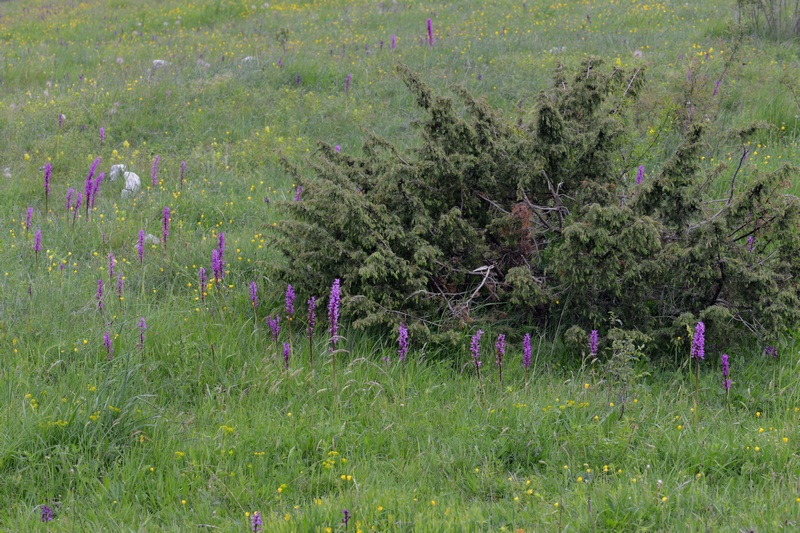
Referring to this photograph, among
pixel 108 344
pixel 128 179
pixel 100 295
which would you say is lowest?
pixel 108 344

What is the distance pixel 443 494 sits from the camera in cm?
360

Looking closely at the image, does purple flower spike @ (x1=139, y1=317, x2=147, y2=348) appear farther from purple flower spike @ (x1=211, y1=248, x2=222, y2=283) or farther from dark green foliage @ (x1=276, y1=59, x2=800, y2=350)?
dark green foliage @ (x1=276, y1=59, x2=800, y2=350)

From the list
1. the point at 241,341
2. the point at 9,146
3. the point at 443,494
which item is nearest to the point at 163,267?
the point at 241,341

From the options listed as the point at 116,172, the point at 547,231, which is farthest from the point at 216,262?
the point at 116,172

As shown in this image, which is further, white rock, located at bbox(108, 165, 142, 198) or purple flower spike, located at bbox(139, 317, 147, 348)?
white rock, located at bbox(108, 165, 142, 198)

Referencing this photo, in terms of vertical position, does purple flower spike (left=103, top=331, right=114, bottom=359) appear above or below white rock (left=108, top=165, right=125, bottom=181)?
below

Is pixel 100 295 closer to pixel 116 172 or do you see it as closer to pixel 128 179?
pixel 128 179

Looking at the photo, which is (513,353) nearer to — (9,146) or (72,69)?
(9,146)

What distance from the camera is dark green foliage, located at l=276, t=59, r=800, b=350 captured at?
15.8ft

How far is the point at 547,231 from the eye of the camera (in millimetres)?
5598

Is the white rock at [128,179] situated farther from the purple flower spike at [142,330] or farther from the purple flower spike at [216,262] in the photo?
the purple flower spike at [142,330]

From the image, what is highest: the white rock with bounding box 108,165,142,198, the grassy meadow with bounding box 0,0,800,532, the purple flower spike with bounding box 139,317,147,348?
the white rock with bounding box 108,165,142,198

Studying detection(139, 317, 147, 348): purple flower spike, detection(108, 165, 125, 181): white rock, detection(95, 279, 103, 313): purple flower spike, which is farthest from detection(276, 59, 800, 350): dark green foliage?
detection(108, 165, 125, 181): white rock

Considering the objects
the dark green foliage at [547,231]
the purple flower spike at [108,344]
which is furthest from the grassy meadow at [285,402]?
the dark green foliage at [547,231]
